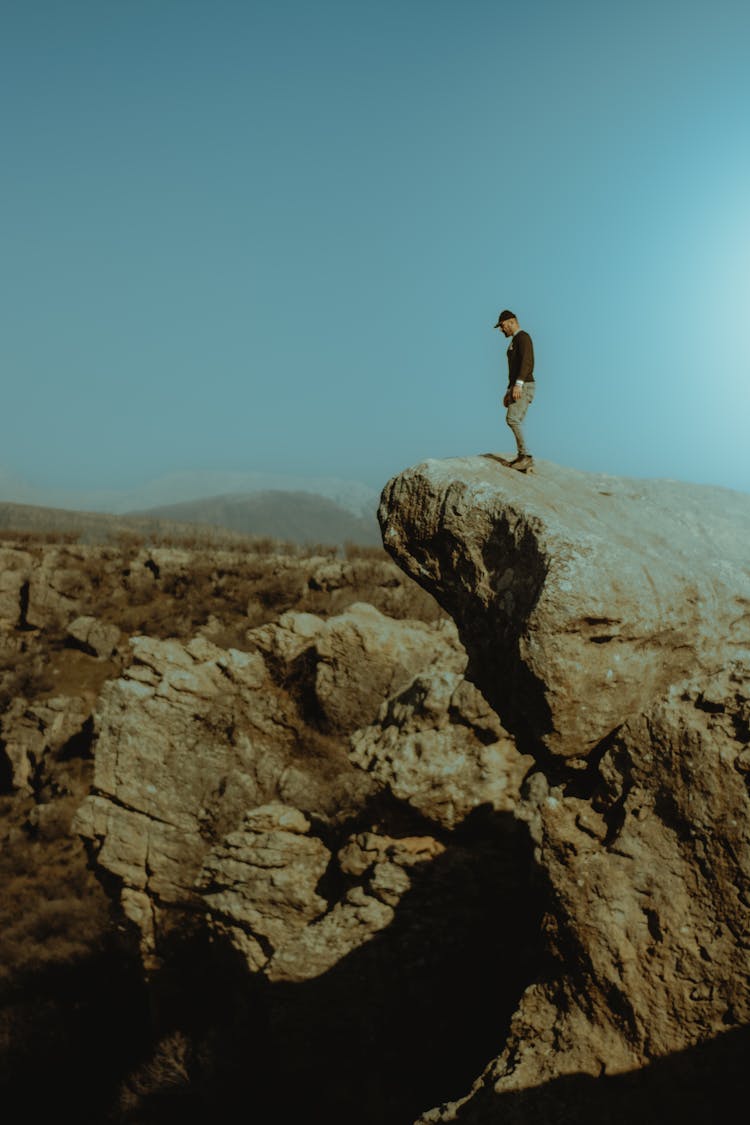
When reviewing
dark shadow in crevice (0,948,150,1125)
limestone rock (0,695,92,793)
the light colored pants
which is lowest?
dark shadow in crevice (0,948,150,1125)

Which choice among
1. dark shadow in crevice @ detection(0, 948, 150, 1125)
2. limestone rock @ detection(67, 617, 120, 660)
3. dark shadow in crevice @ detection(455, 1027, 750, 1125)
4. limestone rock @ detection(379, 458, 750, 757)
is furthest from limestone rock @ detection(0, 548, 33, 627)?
dark shadow in crevice @ detection(455, 1027, 750, 1125)

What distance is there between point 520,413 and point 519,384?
1.02ft

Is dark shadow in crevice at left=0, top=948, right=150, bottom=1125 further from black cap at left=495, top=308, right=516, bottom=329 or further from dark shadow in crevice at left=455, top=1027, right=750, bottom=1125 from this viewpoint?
black cap at left=495, top=308, right=516, bottom=329

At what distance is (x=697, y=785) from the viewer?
16.4 ft

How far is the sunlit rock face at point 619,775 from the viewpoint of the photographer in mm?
4832

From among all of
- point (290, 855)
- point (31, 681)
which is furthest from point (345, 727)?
point (31, 681)

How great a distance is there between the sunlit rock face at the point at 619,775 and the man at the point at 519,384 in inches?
27.7

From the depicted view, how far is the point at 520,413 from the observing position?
23.3 feet

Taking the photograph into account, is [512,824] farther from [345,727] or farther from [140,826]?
A: [140,826]

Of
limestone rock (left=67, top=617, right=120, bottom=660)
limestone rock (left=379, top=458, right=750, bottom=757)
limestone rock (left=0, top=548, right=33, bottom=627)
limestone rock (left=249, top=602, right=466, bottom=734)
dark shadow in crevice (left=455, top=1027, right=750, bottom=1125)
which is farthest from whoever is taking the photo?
limestone rock (left=0, top=548, right=33, bottom=627)

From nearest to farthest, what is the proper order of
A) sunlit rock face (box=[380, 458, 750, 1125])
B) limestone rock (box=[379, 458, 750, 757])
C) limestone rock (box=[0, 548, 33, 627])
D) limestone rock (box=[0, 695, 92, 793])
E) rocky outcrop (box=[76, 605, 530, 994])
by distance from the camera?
1. sunlit rock face (box=[380, 458, 750, 1125])
2. limestone rock (box=[379, 458, 750, 757])
3. rocky outcrop (box=[76, 605, 530, 994])
4. limestone rock (box=[0, 695, 92, 793])
5. limestone rock (box=[0, 548, 33, 627])

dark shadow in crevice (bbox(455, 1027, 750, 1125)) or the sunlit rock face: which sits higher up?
the sunlit rock face

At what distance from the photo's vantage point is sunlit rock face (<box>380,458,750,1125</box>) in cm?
483

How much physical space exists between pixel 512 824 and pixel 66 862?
1594 cm
